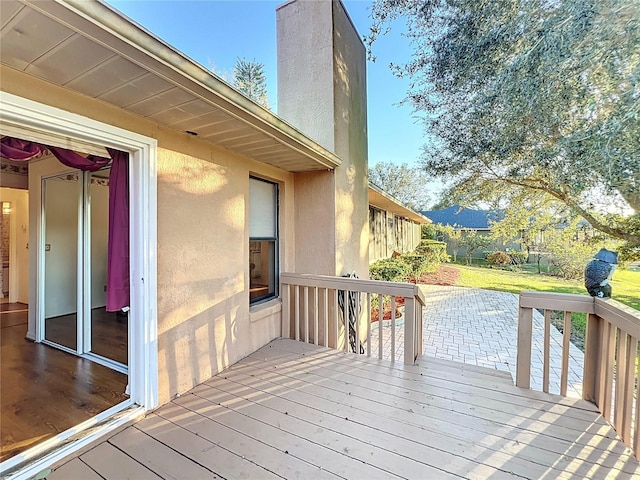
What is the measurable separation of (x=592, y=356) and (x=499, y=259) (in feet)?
58.0

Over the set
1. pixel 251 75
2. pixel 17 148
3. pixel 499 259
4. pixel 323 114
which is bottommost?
pixel 499 259

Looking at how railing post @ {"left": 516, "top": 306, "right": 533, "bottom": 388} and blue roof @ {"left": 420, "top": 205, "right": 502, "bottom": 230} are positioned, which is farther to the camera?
blue roof @ {"left": 420, "top": 205, "right": 502, "bottom": 230}

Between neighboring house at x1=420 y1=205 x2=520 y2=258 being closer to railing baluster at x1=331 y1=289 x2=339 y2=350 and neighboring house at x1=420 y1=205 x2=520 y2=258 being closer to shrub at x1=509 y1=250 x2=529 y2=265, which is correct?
shrub at x1=509 y1=250 x2=529 y2=265

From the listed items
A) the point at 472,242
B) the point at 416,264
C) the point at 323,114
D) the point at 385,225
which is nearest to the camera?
the point at 323,114

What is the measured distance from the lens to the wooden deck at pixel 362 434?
1838 millimetres

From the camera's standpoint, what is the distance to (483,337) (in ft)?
19.3

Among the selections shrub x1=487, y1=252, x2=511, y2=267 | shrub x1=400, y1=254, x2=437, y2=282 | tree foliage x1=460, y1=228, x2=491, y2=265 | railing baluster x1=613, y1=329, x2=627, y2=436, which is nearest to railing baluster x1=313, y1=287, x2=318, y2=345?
railing baluster x1=613, y1=329, x2=627, y2=436

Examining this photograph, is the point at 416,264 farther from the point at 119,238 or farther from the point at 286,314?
the point at 119,238

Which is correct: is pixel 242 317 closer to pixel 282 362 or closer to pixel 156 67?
pixel 282 362

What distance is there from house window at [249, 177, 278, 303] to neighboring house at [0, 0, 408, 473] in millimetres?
27

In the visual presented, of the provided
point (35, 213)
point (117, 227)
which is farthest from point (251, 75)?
point (117, 227)

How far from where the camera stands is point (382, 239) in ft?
37.6

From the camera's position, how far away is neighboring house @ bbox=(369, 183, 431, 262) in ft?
29.8

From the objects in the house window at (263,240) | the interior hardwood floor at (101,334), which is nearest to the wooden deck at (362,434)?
the house window at (263,240)
